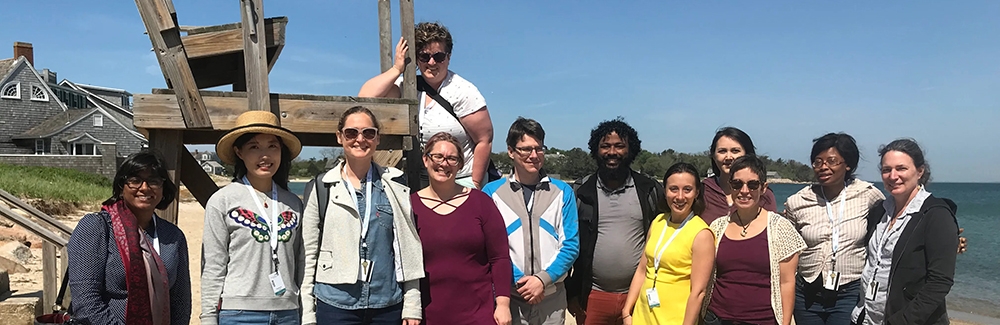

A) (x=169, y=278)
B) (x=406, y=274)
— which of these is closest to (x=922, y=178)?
(x=406, y=274)

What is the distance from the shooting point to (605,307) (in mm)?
4270

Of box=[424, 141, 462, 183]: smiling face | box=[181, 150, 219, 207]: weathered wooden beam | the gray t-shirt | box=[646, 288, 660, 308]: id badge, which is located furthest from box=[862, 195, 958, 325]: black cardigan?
box=[181, 150, 219, 207]: weathered wooden beam

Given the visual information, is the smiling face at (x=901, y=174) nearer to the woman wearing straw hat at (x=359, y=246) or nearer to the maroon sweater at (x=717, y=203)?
the maroon sweater at (x=717, y=203)

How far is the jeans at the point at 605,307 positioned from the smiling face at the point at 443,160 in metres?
1.45

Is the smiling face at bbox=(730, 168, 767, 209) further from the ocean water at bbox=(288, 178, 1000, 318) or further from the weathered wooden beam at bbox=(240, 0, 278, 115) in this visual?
the weathered wooden beam at bbox=(240, 0, 278, 115)

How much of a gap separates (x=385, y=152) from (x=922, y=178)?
3.52 meters

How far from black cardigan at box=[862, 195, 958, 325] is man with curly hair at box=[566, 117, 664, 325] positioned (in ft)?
4.75

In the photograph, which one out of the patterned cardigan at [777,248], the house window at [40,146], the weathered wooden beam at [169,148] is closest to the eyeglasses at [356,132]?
the weathered wooden beam at [169,148]

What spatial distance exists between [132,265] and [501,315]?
1912 millimetres

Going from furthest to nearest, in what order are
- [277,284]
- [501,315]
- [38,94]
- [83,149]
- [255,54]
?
1. [83,149]
2. [38,94]
3. [255,54]
4. [501,315]
5. [277,284]

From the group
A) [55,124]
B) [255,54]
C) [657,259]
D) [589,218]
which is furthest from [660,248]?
[55,124]

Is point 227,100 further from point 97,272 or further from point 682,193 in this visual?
point 682,193

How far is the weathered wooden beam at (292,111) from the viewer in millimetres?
3986

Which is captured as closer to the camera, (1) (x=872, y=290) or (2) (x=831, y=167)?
(1) (x=872, y=290)
